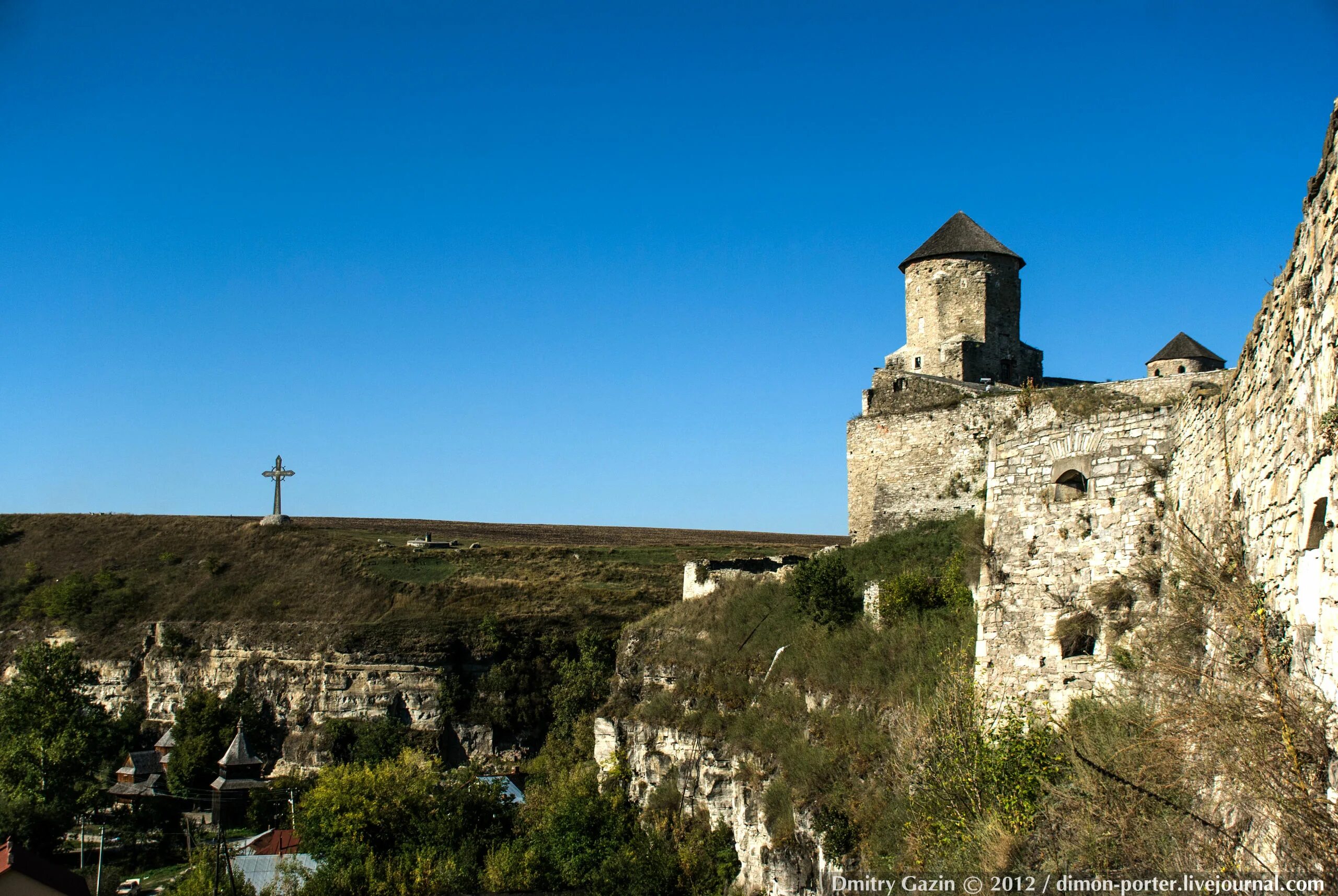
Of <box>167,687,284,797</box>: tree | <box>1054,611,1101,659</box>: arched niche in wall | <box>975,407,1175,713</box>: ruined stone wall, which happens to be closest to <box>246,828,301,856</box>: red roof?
<box>167,687,284,797</box>: tree

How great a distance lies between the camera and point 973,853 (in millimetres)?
9984

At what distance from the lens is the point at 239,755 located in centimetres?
4562

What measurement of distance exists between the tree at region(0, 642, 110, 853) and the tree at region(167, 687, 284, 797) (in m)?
3.36

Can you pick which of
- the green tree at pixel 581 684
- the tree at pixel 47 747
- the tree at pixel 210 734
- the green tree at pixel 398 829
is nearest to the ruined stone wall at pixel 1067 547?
the green tree at pixel 398 829

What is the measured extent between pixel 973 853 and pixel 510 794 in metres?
33.5

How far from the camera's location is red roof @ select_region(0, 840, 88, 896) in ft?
98.5

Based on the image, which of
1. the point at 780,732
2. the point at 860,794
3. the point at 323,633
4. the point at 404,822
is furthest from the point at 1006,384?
the point at 323,633

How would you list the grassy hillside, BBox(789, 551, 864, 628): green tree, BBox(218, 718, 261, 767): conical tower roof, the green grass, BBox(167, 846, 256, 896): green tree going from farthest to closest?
the green grass, the grassy hillside, BBox(218, 718, 261, 767): conical tower roof, BBox(167, 846, 256, 896): green tree, BBox(789, 551, 864, 628): green tree

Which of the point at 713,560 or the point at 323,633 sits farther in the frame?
the point at 323,633

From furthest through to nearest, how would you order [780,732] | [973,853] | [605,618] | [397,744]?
[605,618] → [397,744] → [780,732] → [973,853]

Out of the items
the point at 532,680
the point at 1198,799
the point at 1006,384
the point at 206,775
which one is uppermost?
the point at 1006,384

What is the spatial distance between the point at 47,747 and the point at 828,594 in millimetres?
37883

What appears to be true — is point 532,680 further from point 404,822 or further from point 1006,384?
point 1006,384

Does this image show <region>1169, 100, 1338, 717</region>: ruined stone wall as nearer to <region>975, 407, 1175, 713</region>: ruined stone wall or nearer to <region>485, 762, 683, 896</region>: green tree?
<region>975, 407, 1175, 713</region>: ruined stone wall
